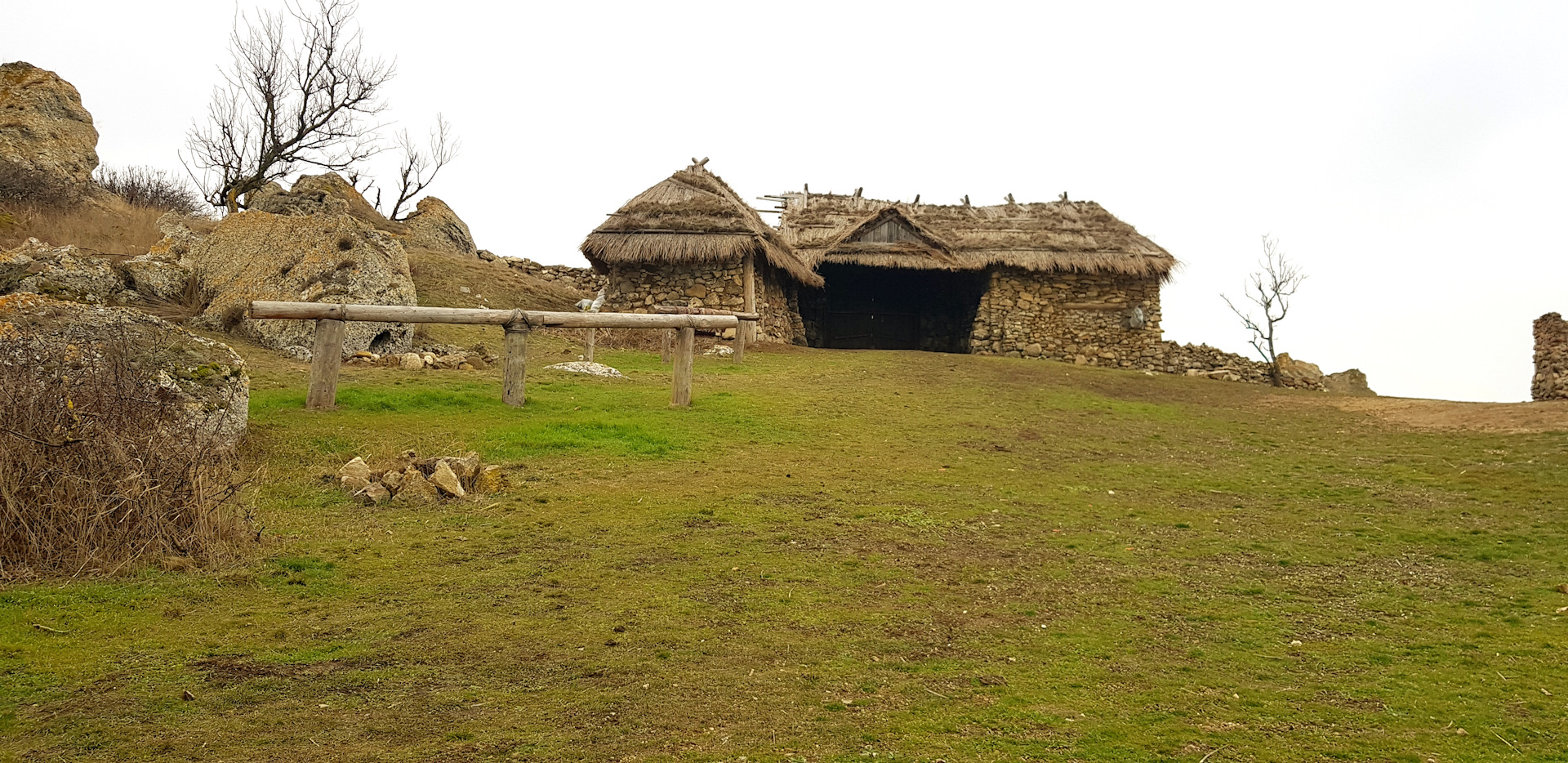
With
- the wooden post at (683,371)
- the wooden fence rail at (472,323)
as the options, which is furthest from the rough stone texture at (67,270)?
the wooden post at (683,371)

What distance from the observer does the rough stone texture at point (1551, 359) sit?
18422 mm

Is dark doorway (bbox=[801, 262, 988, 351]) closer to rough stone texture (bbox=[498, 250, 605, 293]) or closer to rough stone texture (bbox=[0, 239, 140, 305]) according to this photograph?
rough stone texture (bbox=[498, 250, 605, 293])

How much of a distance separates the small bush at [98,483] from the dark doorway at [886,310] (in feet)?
71.8

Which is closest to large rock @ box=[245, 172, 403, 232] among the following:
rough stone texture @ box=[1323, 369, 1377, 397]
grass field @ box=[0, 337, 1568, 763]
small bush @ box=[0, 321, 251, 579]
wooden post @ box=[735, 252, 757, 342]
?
wooden post @ box=[735, 252, 757, 342]

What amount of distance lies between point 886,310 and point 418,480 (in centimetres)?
2154

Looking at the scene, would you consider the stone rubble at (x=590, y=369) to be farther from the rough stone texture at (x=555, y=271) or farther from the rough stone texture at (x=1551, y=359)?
the rough stone texture at (x=1551, y=359)

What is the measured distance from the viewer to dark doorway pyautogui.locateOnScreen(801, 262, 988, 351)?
2784cm

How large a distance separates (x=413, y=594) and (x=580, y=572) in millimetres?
946

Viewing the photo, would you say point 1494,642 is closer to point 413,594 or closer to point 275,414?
point 413,594

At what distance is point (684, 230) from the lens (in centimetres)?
2206

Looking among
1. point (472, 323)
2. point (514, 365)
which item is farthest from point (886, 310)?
point (472, 323)

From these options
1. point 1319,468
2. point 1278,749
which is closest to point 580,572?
point 1278,749

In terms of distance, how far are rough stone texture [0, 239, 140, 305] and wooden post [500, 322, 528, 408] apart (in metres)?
6.11

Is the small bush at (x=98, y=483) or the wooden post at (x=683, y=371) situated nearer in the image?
the small bush at (x=98, y=483)
